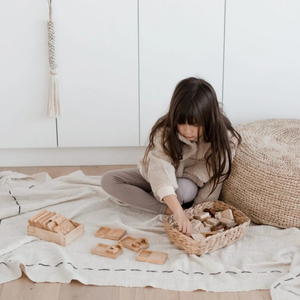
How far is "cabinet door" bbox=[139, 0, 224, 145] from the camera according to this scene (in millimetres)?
2336

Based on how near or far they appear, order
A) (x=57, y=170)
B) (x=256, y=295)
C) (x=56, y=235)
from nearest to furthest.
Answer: (x=256, y=295) < (x=56, y=235) < (x=57, y=170)

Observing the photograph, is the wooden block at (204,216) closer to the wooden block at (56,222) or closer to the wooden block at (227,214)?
the wooden block at (227,214)

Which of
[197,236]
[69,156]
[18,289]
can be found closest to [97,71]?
[69,156]

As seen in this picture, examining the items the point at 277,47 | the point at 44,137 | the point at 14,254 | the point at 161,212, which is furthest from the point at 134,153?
the point at 14,254

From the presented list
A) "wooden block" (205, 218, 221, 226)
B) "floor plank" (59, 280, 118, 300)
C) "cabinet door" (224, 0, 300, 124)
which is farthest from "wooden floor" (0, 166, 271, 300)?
"cabinet door" (224, 0, 300, 124)

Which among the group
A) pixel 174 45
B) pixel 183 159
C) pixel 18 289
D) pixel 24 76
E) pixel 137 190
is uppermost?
pixel 174 45

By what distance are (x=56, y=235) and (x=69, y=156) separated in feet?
2.89

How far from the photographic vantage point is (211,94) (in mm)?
1712

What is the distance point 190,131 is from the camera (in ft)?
5.66

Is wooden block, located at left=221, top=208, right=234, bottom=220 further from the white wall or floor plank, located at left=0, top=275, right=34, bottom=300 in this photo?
the white wall

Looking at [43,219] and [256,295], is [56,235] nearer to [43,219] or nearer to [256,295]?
[43,219]

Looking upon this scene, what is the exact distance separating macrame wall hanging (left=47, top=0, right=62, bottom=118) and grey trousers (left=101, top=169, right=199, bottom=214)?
20.8 inches

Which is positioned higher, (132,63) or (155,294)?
(132,63)

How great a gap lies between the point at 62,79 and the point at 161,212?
83 centimetres
